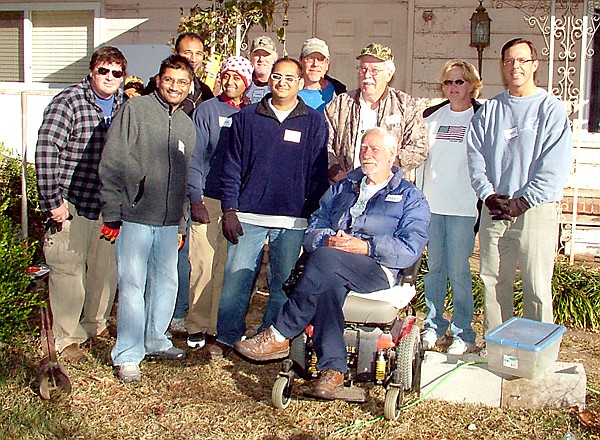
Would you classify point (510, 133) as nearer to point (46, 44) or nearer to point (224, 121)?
point (224, 121)

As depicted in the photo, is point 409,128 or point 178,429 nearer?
point 178,429

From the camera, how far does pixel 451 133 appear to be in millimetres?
4535

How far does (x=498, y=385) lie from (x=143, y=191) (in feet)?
7.31

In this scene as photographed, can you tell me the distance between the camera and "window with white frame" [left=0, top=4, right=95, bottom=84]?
30.7ft

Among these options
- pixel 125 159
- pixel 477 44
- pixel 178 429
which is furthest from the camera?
Answer: pixel 477 44

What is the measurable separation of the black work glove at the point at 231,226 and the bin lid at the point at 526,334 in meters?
1.52

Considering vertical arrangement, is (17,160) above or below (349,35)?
below

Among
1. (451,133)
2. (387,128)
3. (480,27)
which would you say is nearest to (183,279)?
(387,128)

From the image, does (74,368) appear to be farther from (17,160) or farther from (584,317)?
(584,317)

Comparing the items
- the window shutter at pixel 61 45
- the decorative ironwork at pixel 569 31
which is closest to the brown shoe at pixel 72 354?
the decorative ironwork at pixel 569 31

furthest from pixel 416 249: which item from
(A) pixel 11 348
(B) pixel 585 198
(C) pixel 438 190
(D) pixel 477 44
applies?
(D) pixel 477 44

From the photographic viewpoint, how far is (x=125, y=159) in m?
3.94

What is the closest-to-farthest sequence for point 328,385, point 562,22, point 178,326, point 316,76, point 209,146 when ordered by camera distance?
point 328,385 → point 209,146 → point 316,76 → point 178,326 → point 562,22

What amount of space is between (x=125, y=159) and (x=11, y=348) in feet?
4.81
